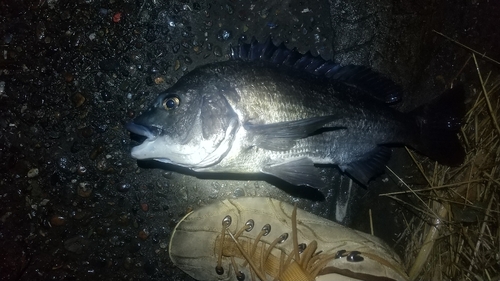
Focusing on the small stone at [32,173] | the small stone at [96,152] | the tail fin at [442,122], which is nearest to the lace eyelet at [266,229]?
the tail fin at [442,122]

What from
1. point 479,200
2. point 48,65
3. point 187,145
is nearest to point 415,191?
point 479,200

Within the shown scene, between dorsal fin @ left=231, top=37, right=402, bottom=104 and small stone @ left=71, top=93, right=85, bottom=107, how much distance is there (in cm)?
132

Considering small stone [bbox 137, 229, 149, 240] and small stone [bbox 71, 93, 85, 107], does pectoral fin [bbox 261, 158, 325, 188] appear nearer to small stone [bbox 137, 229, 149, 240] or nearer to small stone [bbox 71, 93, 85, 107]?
small stone [bbox 137, 229, 149, 240]

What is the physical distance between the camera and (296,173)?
2592mm

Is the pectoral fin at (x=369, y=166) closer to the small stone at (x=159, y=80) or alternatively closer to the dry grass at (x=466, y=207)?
the dry grass at (x=466, y=207)

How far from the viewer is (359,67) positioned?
284cm

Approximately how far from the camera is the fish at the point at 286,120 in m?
2.39

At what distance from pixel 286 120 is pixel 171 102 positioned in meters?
0.81

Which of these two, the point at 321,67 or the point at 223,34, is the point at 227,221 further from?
the point at 223,34

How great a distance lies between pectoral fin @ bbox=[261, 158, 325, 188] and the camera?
8.47 feet

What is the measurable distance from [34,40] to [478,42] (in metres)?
3.81

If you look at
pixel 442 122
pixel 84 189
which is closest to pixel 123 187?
pixel 84 189

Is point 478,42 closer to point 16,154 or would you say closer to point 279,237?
point 279,237

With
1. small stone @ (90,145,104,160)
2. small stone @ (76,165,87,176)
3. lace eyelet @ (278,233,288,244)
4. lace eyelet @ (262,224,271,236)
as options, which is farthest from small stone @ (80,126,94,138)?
lace eyelet @ (278,233,288,244)
